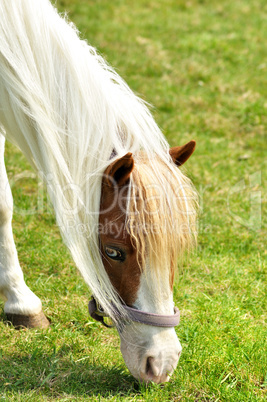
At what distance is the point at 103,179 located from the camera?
208 cm

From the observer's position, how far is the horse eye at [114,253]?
2.10 metres

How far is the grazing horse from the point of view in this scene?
2.05 m

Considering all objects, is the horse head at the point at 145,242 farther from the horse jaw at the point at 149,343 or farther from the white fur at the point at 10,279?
the white fur at the point at 10,279

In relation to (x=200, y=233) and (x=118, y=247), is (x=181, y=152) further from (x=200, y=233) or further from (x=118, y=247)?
(x=200, y=233)

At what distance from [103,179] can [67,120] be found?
288 millimetres

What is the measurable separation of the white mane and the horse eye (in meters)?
0.06

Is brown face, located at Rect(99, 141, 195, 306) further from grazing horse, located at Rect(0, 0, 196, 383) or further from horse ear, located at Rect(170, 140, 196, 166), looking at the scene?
horse ear, located at Rect(170, 140, 196, 166)

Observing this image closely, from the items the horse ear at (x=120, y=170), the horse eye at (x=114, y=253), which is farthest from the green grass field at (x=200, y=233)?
the horse ear at (x=120, y=170)

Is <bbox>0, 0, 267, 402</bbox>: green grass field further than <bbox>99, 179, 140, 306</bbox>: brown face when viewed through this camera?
Yes

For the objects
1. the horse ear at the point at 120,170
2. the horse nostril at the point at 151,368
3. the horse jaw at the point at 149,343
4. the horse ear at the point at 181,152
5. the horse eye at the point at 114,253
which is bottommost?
the horse nostril at the point at 151,368

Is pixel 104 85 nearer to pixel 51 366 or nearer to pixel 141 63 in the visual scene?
pixel 51 366

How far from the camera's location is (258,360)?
2562mm

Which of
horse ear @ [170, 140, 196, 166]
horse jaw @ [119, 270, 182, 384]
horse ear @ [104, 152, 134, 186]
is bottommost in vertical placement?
horse jaw @ [119, 270, 182, 384]

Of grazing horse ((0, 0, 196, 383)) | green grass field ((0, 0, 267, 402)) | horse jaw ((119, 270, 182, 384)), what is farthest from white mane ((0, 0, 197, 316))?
green grass field ((0, 0, 267, 402))
